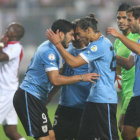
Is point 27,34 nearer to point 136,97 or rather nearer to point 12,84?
point 12,84

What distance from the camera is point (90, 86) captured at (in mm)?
6727

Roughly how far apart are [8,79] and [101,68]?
Answer: 2831 mm

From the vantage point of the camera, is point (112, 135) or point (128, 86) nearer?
point (112, 135)

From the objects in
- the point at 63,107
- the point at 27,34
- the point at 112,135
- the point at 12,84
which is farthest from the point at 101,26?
the point at 112,135

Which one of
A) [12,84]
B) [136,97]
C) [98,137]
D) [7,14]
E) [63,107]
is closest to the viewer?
[98,137]

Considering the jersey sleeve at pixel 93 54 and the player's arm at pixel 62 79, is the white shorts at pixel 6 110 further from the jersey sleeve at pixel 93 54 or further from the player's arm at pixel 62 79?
the jersey sleeve at pixel 93 54

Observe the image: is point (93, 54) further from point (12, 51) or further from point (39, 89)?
point (12, 51)

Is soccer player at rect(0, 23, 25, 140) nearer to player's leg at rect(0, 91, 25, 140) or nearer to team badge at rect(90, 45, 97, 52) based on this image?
player's leg at rect(0, 91, 25, 140)

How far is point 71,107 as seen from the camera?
6902mm

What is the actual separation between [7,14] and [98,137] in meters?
9.28

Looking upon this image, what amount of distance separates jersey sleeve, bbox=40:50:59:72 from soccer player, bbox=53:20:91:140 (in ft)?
1.93

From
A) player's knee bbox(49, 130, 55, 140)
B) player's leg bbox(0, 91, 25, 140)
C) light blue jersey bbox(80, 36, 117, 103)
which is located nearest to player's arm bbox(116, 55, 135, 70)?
light blue jersey bbox(80, 36, 117, 103)

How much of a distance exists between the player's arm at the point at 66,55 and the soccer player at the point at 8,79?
88.9 inches

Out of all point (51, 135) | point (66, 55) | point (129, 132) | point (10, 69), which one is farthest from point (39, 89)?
point (10, 69)
